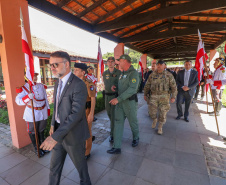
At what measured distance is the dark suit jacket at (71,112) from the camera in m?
1.42

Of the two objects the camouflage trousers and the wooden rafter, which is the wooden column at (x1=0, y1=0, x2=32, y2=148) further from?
the camouflage trousers

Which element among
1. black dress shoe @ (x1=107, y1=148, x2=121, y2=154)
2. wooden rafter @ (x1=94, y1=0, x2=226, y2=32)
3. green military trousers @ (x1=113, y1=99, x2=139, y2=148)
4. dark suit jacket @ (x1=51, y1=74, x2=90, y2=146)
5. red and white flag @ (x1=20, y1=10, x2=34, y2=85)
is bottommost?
black dress shoe @ (x1=107, y1=148, x2=121, y2=154)

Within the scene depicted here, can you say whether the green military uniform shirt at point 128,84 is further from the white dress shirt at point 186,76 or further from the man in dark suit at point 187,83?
the white dress shirt at point 186,76

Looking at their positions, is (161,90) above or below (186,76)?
below

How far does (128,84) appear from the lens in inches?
107

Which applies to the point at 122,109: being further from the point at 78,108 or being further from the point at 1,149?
the point at 1,149

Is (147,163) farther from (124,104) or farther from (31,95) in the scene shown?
(31,95)

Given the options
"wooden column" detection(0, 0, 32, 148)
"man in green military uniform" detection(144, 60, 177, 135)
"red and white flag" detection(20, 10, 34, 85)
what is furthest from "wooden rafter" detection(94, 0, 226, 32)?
"red and white flag" detection(20, 10, 34, 85)

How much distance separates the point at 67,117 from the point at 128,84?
157 cm

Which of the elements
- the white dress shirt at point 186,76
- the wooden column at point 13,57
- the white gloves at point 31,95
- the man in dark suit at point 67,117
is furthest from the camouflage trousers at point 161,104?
the wooden column at point 13,57

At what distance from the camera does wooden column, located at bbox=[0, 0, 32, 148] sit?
8.52ft

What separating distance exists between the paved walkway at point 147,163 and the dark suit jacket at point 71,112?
100 centimetres

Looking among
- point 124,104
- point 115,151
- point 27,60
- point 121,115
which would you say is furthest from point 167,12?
point 115,151

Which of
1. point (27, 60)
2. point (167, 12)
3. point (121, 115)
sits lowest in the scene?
point (121, 115)
